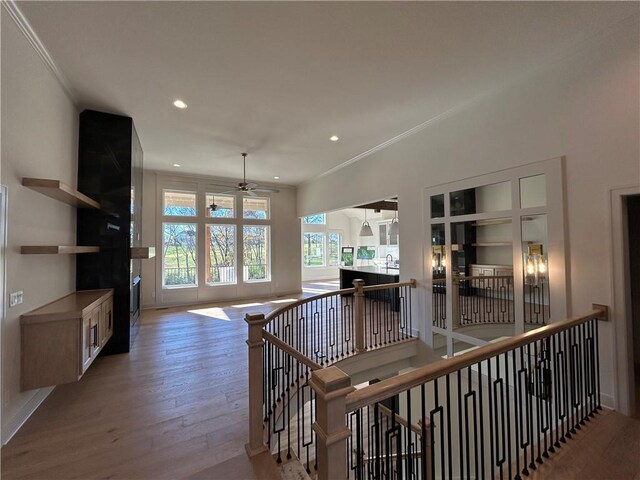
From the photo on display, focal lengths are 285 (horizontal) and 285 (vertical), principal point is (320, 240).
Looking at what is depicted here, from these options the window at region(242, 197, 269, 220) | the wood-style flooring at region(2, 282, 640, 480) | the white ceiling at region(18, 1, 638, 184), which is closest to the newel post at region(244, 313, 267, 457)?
the wood-style flooring at region(2, 282, 640, 480)

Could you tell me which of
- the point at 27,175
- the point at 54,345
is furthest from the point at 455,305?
the point at 27,175

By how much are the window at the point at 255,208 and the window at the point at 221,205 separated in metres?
0.34

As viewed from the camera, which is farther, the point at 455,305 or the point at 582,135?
the point at 455,305

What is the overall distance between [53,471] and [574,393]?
13.9 ft

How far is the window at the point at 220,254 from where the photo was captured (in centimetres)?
787

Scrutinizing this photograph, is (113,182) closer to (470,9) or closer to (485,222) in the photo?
(470,9)

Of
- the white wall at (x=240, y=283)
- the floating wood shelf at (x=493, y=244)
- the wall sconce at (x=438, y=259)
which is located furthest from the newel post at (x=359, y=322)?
the white wall at (x=240, y=283)

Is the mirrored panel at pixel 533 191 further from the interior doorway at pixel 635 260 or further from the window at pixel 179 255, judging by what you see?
the window at pixel 179 255

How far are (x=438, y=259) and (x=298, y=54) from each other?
131 inches

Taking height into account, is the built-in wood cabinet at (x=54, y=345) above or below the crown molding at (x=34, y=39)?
below

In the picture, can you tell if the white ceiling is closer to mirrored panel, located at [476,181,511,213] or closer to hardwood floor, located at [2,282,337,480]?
mirrored panel, located at [476,181,511,213]

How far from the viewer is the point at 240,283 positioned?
322 inches

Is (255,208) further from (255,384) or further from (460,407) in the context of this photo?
(460,407)

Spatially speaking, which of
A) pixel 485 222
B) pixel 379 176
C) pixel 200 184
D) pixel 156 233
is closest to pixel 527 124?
pixel 485 222
